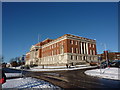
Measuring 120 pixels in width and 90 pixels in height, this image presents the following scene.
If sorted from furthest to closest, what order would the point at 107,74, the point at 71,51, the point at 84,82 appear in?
the point at 71,51
the point at 107,74
the point at 84,82

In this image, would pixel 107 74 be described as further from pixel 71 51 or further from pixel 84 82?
pixel 71 51

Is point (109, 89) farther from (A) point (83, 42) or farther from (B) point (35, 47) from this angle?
(B) point (35, 47)

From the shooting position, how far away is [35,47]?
7850 centimetres

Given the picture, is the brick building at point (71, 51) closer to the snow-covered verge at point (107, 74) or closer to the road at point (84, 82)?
the snow-covered verge at point (107, 74)

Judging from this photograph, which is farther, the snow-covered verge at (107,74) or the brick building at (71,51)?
the brick building at (71,51)

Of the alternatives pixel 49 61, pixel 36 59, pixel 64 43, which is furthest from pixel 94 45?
pixel 36 59

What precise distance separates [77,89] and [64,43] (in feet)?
142

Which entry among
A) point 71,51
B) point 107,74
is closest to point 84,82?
point 107,74

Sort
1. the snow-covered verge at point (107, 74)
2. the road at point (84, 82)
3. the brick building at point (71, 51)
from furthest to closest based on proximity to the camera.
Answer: the brick building at point (71, 51), the snow-covered verge at point (107, 74), the road at point (84, 82)

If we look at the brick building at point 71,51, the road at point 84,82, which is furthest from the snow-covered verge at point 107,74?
the brick building at point 71,51

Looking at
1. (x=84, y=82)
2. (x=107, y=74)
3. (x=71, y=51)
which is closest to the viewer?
(x=84, y=82)

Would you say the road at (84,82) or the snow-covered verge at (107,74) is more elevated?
the road at (84,82)

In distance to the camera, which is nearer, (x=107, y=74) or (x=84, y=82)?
(x=84, y=82)

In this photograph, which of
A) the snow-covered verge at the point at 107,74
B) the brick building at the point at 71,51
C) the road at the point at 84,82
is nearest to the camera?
the road at the point at 84,82
